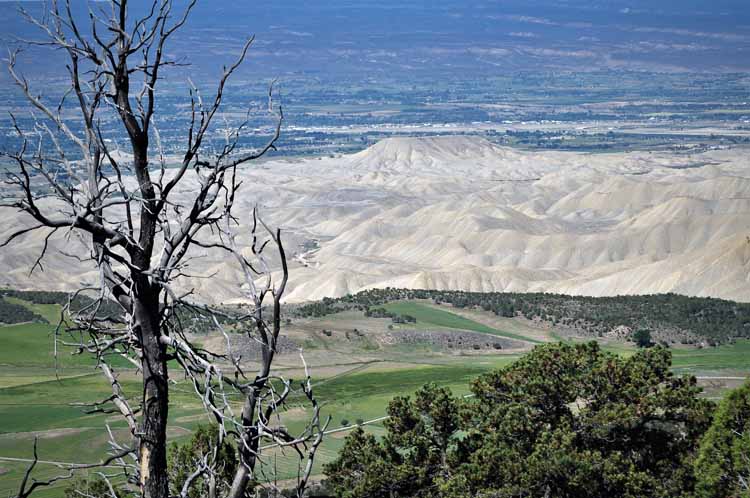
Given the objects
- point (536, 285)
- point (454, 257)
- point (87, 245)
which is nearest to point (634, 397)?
point (87, 245)

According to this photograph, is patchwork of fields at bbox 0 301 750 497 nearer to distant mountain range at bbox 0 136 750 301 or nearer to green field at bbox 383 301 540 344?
green field at bbox 383 301 540 344

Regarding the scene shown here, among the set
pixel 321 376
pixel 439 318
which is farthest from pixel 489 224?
pixel 321 376

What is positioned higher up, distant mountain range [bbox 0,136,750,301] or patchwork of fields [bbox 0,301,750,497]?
patchwork of fields [bbox 0,301,750,497]

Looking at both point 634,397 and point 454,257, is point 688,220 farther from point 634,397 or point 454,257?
point 634,397

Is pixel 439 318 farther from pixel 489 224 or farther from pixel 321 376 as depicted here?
pixel 489 224

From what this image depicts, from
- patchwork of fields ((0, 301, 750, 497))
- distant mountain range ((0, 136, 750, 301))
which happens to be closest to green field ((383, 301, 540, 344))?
patchwork of fields ((0, 301, 750, 497))

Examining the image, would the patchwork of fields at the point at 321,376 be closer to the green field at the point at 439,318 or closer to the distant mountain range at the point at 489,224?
the green field at the point at 439,318

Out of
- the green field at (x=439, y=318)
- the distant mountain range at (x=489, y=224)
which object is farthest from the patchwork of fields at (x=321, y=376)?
the distant mountain range at (x=489, y=224)

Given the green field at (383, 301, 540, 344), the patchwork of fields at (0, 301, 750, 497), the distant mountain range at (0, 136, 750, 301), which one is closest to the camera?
the patchwork of fields at (0, 301, 750, 497)
